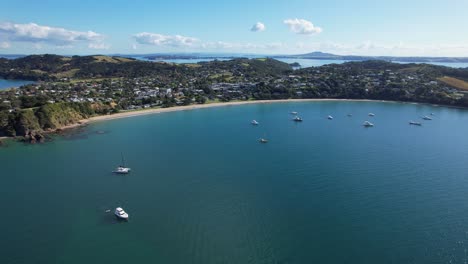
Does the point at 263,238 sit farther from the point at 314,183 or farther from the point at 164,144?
the point at 164,144

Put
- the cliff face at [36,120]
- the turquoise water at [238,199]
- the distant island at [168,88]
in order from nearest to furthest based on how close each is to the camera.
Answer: the turquoise water at [238,199]
the cliff face at [36,120]
the distant island at [168,88]

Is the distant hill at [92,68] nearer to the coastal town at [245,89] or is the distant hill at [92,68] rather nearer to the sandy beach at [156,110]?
the coastal town at [245,89]

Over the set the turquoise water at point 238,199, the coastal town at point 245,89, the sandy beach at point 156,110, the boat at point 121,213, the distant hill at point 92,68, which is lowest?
the sandy beach at point 156,110

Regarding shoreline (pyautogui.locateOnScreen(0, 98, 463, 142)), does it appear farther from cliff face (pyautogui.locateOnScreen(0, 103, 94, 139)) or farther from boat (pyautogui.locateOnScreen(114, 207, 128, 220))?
boat (pyautogui.locateOnScreen(114, 207, 128, 220))

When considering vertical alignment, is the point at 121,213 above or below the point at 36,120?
below

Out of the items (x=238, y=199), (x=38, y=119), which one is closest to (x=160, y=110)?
(x=38, y=119)

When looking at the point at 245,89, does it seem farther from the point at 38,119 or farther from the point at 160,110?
the point at 38,119

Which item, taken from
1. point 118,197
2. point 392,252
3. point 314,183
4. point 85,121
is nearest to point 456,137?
point 314,183

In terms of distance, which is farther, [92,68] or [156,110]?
[92,68]

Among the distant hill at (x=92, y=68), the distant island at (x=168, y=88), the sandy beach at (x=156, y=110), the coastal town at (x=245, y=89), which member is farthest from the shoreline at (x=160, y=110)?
the distant hill at (x=92, y=68)
